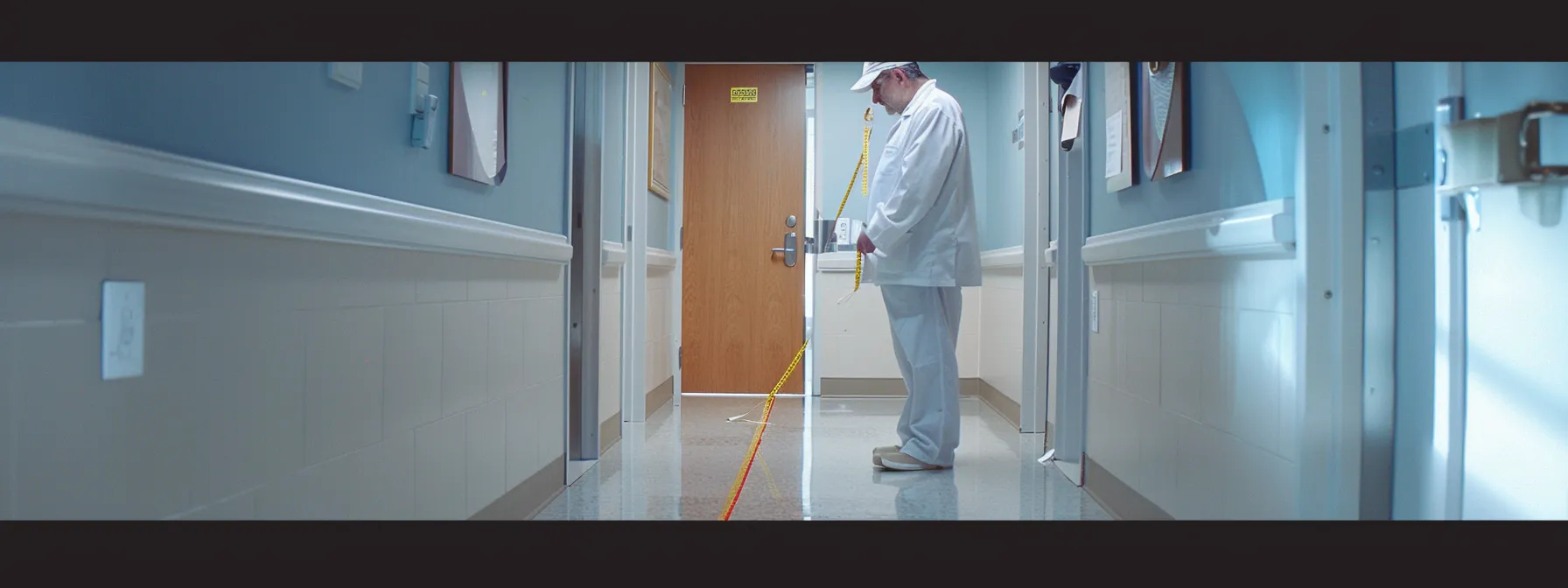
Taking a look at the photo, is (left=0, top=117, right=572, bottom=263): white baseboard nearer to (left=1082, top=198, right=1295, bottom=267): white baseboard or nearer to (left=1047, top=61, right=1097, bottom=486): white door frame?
(left=1082, top=198, right=1295, bottom=267): white baseboard

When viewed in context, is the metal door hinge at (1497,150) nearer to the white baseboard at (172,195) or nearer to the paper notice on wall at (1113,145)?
the paper notice on wall at (1113,145)

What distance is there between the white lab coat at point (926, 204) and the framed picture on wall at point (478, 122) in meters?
1.31

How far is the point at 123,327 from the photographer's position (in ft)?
3.47

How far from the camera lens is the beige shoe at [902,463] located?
10.4 ft

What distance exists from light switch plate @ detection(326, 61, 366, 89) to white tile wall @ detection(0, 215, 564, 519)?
268 millimetres

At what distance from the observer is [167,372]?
44.4 inches

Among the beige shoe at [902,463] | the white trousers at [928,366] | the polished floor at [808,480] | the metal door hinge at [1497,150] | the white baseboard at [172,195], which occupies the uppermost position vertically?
the metal door hinge at [1497,150]

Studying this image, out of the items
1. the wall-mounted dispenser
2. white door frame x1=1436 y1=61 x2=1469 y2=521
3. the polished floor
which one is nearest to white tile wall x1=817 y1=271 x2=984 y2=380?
the polished floor

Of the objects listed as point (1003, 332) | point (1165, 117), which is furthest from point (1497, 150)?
point (1003, 332)

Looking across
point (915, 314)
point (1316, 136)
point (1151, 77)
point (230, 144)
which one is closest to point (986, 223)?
point (915, 314)

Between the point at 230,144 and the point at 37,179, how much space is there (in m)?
0.34

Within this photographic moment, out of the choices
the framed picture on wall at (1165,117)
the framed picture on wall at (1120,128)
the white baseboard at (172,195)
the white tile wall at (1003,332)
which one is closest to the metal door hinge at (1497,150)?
the framed picture on wall at (1165,117)

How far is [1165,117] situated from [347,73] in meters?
1.72

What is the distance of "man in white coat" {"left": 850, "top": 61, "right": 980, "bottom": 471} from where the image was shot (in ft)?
10.1
